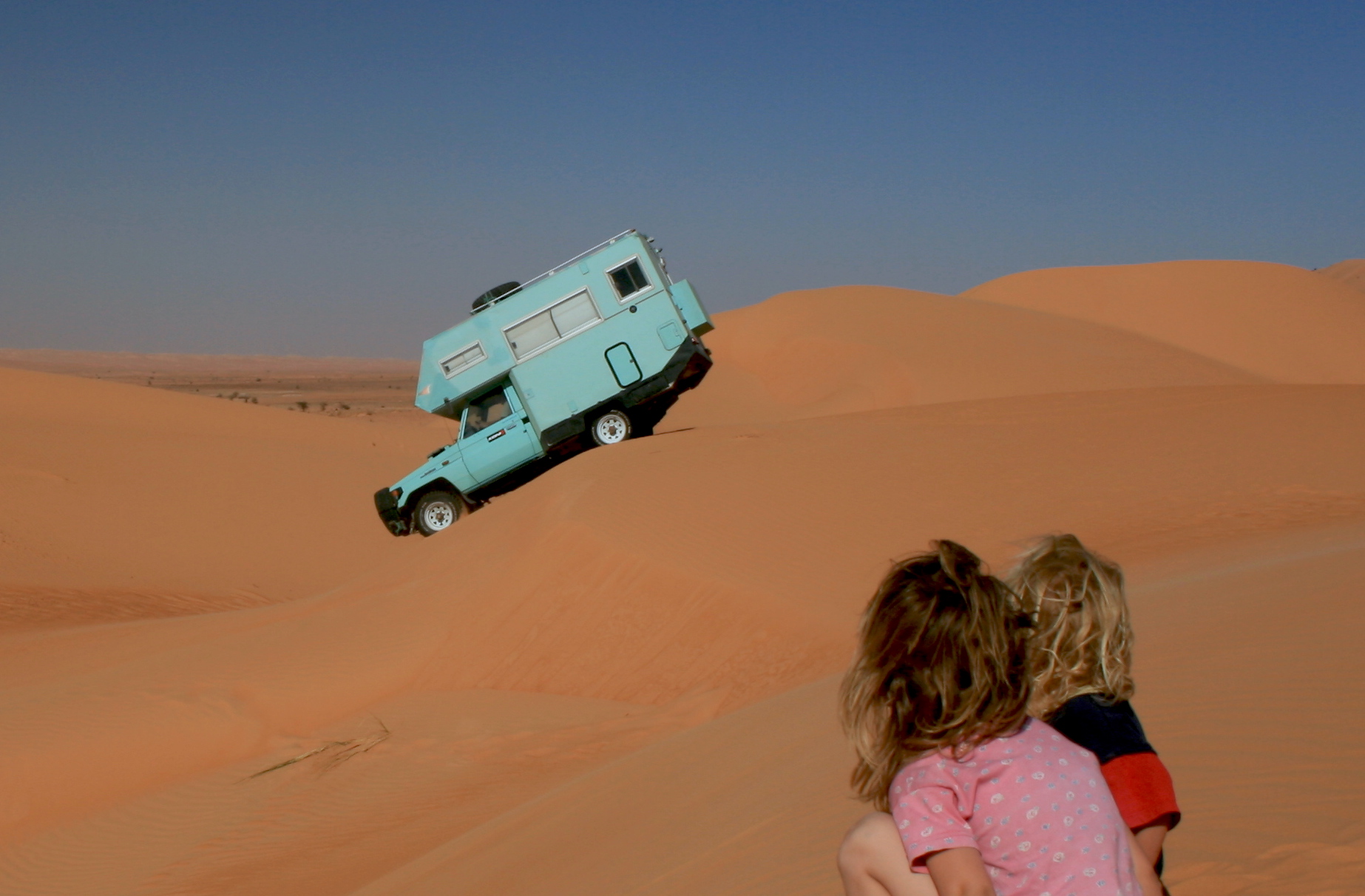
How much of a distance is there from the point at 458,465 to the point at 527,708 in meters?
7.78

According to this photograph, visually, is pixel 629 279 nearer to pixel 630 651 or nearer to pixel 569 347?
pixel 569 347

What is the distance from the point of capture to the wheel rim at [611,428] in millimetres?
17062

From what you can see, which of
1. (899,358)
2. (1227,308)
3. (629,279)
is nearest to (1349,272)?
(1227,308)

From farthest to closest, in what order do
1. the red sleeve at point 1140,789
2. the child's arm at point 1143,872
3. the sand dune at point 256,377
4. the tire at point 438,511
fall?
the sand dune at point 256,377 < the tire at point 438,511 < the red sleeve at point 1140,789 < the child's arm at point 1143,872

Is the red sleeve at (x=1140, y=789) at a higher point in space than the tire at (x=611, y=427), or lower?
higher

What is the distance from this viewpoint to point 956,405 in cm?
1880

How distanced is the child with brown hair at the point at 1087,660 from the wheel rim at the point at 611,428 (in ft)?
47.0

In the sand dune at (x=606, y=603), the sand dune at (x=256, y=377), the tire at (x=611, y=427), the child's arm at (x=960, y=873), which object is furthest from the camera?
the sand dune at (x=256, y=377)

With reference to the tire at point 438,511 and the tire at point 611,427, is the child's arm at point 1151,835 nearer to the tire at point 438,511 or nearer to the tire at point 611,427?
the tire at point 611,427

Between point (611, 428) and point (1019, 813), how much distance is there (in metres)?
14.9

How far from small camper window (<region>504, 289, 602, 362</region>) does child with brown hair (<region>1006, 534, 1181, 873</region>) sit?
1414cm

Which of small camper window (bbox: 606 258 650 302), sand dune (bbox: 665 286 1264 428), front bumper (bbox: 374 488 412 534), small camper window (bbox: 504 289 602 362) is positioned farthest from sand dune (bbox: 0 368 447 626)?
sand dune (bbox: 665 286 1264 428)

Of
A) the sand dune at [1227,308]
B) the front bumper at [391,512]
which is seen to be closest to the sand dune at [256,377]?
the front bumper at [391,512]

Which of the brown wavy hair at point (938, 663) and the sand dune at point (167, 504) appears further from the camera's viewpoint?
the sand dune at point (167, 504)
